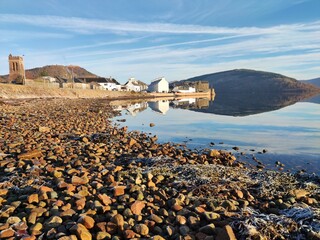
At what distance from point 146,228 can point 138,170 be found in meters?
3.13

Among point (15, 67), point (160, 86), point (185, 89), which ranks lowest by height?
point (185, 89)

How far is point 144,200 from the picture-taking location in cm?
533

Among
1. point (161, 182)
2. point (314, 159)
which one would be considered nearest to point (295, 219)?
point (161, 182)

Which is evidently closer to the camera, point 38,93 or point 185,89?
point 38,93

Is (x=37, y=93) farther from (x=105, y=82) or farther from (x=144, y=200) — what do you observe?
(x=105, y=82)

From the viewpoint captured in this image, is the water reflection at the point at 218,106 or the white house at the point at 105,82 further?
the white house at the point at 105,82

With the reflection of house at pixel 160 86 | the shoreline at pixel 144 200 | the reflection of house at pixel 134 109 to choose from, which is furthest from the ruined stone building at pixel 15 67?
the shoreline at pixel 144 200

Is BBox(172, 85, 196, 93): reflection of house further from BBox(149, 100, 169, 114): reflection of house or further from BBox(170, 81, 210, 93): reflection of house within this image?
BBox(149, 100, 169, 114): reflection of house

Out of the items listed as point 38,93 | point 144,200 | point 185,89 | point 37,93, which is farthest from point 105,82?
point 144,200

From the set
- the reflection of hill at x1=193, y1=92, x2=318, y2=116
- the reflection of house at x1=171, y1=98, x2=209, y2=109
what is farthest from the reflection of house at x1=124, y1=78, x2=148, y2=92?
the reflection of hill at x1=193, y1=92, x2=318, y2=116

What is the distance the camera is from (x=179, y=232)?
4.29 metres

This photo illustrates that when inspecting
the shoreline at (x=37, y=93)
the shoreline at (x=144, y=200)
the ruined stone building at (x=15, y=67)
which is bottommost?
the shoreline at (x=144, y=200)

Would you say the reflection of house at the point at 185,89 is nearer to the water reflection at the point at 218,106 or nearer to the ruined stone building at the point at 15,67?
the water reflection at the point at 218,106

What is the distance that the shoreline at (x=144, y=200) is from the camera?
4254mm
